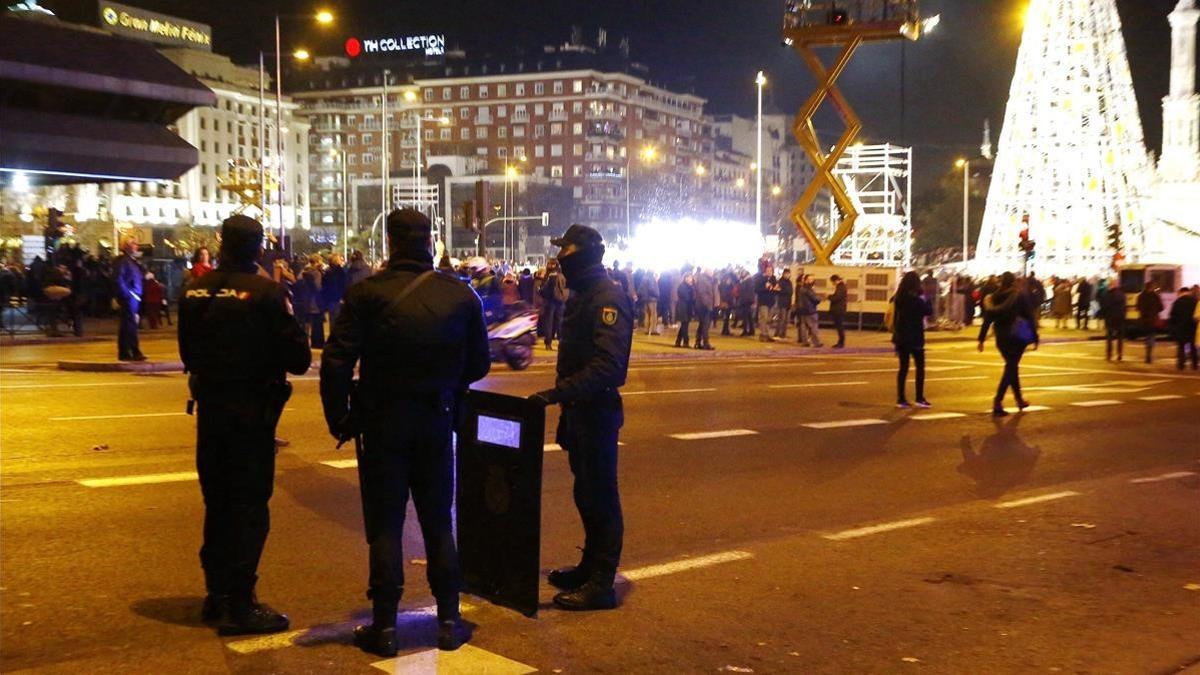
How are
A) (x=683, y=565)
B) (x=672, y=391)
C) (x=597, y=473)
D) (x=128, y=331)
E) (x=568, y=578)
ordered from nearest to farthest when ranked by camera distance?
(x=597, y=473) < (x=568, y=578) < (x=683, y=565) < (x=672, y=391) < (x=128, y=331)

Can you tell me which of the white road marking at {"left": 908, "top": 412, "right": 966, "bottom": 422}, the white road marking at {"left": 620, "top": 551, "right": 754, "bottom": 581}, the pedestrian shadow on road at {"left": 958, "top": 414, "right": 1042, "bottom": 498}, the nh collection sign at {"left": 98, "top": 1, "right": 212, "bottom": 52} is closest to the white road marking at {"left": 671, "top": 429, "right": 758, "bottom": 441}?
the pedestrian shadow on road at {"left": 958, "top": 414, "right": 1042, "bottom": 498}

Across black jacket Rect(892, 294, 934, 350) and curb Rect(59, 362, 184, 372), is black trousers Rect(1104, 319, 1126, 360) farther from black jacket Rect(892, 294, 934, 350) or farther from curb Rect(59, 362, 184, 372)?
curb Rect(59, 362, 184, 372)

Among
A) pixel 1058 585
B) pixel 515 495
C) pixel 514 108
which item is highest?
pixel 514 108

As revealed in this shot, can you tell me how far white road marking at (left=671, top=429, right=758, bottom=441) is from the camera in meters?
12.3

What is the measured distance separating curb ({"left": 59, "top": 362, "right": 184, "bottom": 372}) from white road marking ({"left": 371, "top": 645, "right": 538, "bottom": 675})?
1469cm

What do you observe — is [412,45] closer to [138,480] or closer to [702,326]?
[702,326]

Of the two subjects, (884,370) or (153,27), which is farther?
(153,27)

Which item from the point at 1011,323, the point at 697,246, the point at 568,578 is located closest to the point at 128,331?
the point at 1011,323

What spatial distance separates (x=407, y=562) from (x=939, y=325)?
32.5 m

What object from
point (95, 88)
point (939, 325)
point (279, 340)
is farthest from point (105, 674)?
point (95, 88)

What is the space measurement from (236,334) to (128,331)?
15264 mm

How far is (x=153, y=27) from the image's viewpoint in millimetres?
118562

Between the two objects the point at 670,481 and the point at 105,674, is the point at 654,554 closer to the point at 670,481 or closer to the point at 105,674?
the point at 670,481

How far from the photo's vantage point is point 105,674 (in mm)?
5004
